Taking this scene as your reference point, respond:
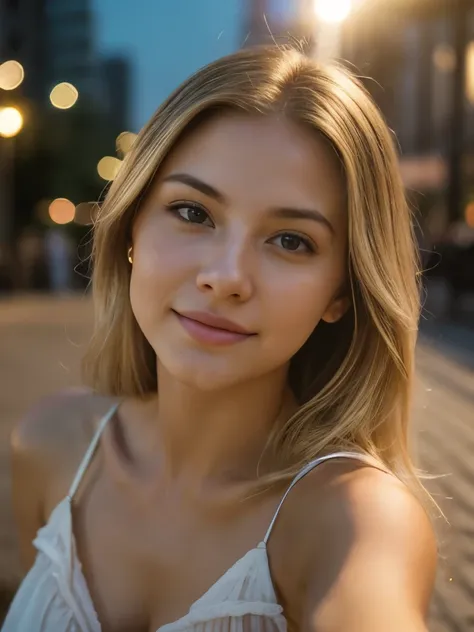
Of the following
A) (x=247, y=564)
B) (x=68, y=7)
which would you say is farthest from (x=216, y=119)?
(x=68, y=7)

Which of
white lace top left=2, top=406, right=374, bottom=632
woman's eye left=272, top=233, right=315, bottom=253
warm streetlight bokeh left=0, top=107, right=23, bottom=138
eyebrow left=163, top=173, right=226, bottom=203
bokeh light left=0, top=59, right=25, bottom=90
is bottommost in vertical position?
white lace top left=2, top=406, right=374, bottom=632

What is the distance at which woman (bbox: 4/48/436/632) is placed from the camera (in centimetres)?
152

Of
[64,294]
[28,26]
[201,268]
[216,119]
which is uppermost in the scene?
[28,26]

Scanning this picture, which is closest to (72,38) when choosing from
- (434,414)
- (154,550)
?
(434,414)

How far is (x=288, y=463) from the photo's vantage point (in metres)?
1.71

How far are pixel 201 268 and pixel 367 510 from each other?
532 mm

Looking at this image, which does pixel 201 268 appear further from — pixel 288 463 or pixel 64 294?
pixel 64 294

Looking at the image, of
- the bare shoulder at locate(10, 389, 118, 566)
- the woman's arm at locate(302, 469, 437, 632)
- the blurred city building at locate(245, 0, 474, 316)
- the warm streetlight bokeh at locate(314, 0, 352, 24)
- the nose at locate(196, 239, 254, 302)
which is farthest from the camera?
the warm streetlight bokeh at locate(314, 0, 352, 24)

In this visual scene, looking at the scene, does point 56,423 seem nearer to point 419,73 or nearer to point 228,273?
point 228,273

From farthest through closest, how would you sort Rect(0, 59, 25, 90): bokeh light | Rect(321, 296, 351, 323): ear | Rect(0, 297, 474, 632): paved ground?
Rect(0, 59, 25, 90): bokeh light < Rect(0, 297, 474, 632): paved ground < Rect(321, 296, 351, 323): ear

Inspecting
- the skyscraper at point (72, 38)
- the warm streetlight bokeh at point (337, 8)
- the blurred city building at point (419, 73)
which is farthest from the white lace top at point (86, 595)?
the skyscraper at point (72, 38)

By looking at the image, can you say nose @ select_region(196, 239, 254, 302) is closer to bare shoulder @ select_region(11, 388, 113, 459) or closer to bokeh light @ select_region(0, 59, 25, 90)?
bare shoulder @ select_region(11, 388, 113, 459)

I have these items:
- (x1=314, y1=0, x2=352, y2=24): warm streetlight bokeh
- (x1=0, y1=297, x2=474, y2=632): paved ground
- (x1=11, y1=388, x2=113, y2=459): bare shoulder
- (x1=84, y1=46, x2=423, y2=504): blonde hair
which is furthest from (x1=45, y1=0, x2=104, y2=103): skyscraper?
(x1=84, y1=46, x2=423, y2=504): blonde hair

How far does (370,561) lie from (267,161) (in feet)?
2.39
